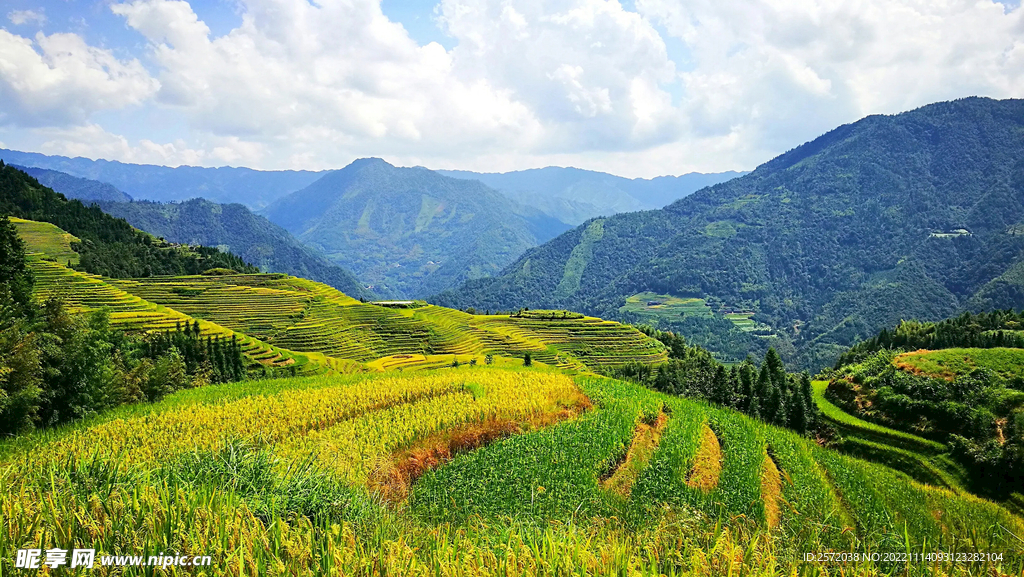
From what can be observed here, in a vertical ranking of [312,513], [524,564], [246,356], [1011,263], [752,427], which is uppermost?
[1011,263]

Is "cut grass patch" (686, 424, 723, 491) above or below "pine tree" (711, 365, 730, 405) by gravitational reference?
above

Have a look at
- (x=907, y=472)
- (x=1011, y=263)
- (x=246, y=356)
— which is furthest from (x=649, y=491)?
(x=1011, y=263)

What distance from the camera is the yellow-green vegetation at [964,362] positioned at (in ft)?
128

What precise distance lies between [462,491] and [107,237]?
14525cm

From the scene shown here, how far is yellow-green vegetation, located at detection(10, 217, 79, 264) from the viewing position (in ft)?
282

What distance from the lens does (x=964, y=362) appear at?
40844 mm

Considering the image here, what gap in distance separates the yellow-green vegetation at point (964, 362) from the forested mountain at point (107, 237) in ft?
394

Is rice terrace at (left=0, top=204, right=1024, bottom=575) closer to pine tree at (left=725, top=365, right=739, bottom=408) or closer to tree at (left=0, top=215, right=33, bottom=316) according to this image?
pine tree at (left=725, top=365, right=739, bottom=408)

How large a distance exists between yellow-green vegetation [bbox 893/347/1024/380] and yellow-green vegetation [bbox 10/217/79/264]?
114526mm

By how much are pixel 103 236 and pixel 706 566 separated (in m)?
152

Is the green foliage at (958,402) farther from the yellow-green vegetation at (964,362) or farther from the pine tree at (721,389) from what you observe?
the pine tree at (721,389)

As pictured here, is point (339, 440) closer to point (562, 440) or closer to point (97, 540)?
point (562, 440)

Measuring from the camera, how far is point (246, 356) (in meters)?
59.7

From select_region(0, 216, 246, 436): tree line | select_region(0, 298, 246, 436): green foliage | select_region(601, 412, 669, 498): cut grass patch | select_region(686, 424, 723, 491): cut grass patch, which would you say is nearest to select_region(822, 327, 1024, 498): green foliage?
select_region(686, 424, 723, 491): cut grass patch
